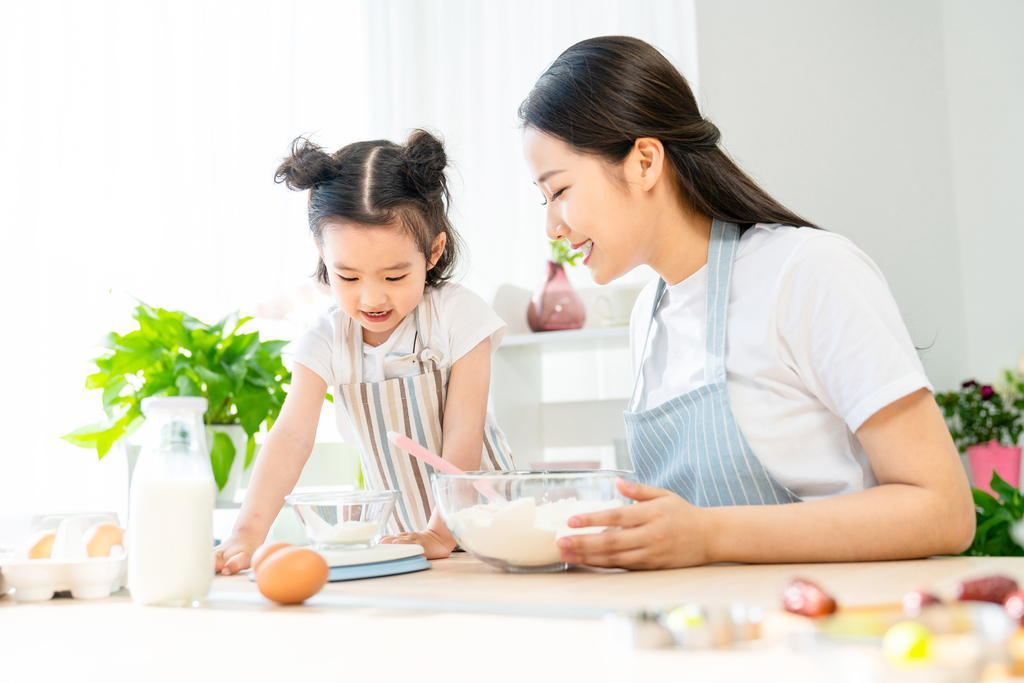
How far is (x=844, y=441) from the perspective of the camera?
1.06 m

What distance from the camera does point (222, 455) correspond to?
190 cm

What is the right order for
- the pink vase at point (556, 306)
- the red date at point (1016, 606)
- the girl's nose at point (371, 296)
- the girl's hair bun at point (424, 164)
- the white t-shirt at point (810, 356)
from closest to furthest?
the red date at point (1016, 606) < the white t-shirt at point (810, 356) < the girl's nose at point (371, 296) < the girl's hair bun at point (424, 164) < the pink vase at point (556, 306)

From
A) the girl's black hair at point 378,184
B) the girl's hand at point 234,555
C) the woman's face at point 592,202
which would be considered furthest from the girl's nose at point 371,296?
the girl's hand at point 234,555

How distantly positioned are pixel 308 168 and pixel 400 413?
0.47m

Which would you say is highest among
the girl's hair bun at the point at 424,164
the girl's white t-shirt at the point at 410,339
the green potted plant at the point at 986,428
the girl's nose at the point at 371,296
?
the girl's hair bun at the point at 424,164

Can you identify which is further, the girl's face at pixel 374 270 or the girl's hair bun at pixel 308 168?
the girl's hair bun at pixel 308 168

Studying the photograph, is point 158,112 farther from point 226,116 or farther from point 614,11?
point 614,11

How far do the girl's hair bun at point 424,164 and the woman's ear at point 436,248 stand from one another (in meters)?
0.07

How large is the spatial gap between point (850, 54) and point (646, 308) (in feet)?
6.51

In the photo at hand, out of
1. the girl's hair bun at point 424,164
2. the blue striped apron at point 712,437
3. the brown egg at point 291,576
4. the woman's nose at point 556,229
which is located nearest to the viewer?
the brown egg at point 291,576

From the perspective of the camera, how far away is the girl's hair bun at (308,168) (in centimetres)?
146

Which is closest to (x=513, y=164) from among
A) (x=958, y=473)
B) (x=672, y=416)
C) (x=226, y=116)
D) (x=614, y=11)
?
(x=614, y=11)

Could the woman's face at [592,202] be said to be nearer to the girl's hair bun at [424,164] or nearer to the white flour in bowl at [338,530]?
the girl's hair bun at [424,164]

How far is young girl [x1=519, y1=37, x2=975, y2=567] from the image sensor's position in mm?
838
